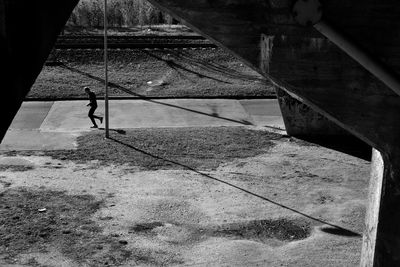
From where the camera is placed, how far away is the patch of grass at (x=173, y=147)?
51.8 feet

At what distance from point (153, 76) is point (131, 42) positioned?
296 cm

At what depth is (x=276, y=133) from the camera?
18.1 metres

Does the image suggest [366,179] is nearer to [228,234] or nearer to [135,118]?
[228,234]

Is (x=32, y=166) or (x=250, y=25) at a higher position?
(x=250, y=25)

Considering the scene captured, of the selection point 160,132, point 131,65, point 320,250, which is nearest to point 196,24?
point 320,250

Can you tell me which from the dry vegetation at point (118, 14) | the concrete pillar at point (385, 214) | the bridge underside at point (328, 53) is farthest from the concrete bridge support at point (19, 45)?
the dry vegetation at point (118, 14)

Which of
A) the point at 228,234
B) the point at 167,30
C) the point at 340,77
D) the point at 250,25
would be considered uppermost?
the point at 250,25

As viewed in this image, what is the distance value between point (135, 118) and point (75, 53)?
636cm

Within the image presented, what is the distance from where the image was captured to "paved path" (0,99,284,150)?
17438 mm

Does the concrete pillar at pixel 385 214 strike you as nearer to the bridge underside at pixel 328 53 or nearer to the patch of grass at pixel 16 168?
the bridge underside at pixel 328 53

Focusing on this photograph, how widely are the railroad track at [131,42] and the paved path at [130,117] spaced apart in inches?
187

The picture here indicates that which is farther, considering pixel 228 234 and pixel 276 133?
pixel 276 133

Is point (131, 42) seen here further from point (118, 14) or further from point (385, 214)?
point (385, 214)

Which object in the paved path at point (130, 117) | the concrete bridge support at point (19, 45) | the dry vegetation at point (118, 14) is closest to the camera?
the concrete bridge support at point (19, 45)
